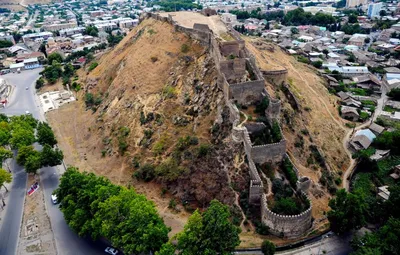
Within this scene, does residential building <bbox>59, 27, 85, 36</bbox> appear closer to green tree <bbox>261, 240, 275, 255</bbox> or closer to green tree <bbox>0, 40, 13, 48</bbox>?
green tree <bbox>0, 40, 13, 48</bbox>

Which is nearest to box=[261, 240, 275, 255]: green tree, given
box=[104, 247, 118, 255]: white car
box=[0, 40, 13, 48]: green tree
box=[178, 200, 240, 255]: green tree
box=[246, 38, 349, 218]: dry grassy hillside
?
box=[178, 200, 240, 255]: green tree

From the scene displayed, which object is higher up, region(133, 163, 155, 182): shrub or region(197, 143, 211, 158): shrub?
region(197, 143, 211, 158): shrub

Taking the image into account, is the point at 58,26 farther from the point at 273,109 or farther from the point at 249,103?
the point at 273,109

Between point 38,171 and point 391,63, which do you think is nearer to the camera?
point 38,171

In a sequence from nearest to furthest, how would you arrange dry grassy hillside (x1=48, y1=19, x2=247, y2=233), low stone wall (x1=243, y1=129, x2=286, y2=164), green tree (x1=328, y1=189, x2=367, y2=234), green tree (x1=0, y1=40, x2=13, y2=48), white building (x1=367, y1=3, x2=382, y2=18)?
green tree (x1=328, y1=189, x2=367, y2=234)
low stone wall (x1=243, y1=129, x2=286, y2=164)
dry grassy hillside (x1=48, y1=19, x2=247, y2=233)
green tree (x1=0, y1=40, x2=13, y2=48)
white building (x1=367, y1=3, x2=382, y2=18)

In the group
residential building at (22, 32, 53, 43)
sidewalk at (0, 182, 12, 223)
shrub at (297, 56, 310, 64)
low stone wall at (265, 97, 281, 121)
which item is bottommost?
sidewalk at (0, 182, 12, 223)

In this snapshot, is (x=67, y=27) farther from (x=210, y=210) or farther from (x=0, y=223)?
(x=210, y=210)

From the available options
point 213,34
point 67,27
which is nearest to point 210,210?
point 213,34
